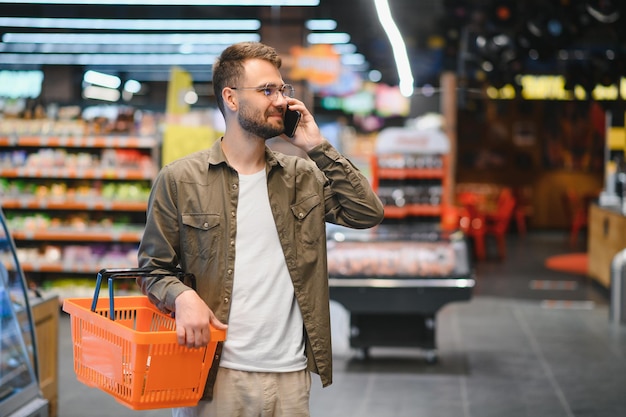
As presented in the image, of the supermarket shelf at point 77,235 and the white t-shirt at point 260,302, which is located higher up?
the white t-shirt at point 260,302

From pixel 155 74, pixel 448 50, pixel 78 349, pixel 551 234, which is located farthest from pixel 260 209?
pixel 155 74

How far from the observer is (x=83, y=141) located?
9.53 metres

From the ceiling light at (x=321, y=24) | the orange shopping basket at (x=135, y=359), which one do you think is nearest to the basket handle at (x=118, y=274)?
the orange shopping basket at (x=135, y=359)

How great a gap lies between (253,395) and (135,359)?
39cm

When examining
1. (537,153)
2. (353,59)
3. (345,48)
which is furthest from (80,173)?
(537,153)

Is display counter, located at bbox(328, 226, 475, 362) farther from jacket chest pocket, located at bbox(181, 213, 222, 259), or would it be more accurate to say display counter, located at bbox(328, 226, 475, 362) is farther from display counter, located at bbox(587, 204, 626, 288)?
jacket chest pocket, located at bbox(181, 213, 222, 259)

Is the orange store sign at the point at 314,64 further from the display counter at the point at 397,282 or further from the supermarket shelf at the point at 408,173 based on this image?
the display counter at the point at 397,282

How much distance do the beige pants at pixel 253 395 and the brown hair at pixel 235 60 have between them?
77 centimetres

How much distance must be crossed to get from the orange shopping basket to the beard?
45cm

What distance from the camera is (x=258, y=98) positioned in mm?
2473

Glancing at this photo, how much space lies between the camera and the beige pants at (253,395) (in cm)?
246

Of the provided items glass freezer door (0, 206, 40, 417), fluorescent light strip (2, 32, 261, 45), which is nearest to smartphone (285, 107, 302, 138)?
glass freezer door (0, 206, 40, 417)

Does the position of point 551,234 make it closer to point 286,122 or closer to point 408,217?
point 408,217

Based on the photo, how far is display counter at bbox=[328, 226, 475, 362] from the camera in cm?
661
